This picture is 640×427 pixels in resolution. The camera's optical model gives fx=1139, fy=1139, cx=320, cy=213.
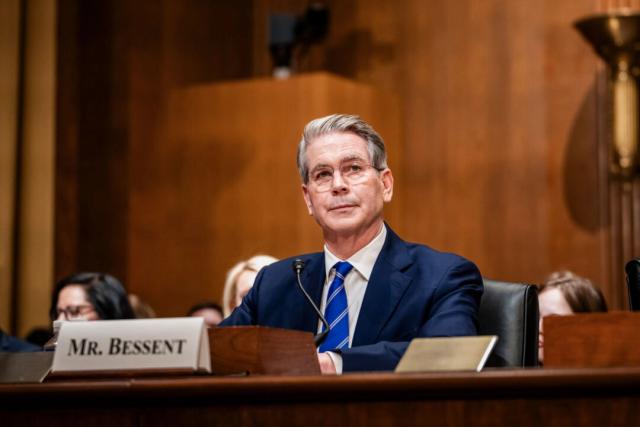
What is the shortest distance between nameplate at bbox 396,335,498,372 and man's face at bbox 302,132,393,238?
0.96m

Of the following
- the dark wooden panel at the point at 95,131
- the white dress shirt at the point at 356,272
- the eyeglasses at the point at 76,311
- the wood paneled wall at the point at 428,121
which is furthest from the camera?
the dark wooden panel at the point at 95,131

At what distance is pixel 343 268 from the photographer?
291 centimetres

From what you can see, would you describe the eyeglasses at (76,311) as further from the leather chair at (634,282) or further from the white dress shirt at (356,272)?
the leather chair at (634,282)

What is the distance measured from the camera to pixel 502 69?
20.1 ft

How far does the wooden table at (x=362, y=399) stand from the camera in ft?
5.82

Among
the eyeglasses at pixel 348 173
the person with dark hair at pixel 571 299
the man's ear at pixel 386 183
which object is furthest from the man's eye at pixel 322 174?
the person with dark hair at pixel 571 299

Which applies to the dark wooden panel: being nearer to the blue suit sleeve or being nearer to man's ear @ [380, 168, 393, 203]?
man's ear @ [380, 168, 393, 203]

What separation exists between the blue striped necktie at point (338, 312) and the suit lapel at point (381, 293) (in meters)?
0.05

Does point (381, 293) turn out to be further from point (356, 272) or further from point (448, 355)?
point (448, 355)

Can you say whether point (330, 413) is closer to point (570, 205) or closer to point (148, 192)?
point (570, 205)

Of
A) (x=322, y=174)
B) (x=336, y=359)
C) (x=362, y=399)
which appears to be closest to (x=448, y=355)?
(x=362, y=399)

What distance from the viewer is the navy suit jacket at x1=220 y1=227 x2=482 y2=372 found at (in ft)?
8.86

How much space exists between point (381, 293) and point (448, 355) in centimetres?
85

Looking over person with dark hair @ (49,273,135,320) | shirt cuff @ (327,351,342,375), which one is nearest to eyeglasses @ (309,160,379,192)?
shirt cuff @ (327,351,342,375)
